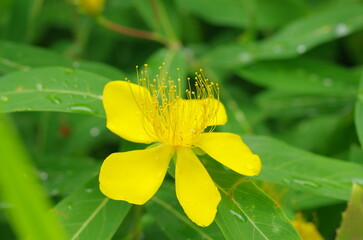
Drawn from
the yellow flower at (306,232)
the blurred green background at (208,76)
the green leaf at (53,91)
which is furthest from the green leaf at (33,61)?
the yellow flower at (306,232)

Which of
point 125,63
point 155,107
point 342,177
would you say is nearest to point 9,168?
point 155,107

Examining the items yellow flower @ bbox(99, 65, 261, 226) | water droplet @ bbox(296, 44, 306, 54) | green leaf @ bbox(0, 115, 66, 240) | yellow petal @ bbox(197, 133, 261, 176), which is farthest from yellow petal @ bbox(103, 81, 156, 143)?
water droplet @ bbox(296, 44, 306, 54)

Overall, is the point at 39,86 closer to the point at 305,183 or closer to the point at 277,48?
the point at 305,183

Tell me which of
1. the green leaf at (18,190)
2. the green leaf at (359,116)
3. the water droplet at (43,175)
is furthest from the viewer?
the water droplet at (43,175)

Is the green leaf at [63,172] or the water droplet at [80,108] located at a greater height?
the water droplet at [80,108]

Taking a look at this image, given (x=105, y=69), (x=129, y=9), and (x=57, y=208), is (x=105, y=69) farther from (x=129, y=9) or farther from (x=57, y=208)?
(x=129, y=9)

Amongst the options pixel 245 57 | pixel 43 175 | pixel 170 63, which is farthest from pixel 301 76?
pixel 43 175

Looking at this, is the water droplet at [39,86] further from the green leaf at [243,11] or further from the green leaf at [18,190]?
the green leaf at [243,11]
